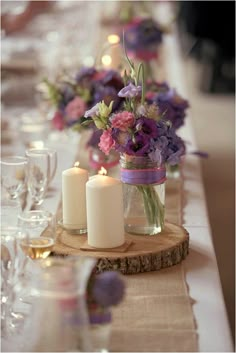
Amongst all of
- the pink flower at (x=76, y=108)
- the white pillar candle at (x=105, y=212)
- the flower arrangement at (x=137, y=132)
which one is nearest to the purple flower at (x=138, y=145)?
the flower arrangement at (x=137, y=132)

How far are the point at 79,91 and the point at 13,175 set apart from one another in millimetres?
765

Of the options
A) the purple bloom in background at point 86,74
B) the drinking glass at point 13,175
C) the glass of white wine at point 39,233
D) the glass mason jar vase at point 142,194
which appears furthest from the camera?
the purple bloom in background at point 86,74

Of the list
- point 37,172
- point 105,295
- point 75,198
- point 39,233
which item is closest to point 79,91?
point 37,172

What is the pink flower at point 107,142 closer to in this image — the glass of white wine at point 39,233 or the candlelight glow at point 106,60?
the glass of white wine at point 39,233

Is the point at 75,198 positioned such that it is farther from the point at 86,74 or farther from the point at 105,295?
the point at 86,74

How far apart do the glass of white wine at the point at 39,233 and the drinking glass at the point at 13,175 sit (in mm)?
441

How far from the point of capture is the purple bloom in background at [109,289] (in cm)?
139

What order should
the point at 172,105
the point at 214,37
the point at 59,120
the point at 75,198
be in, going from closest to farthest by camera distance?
the point at 75,198 → the point at 172,105 → the point at 59,120 → the point at 214,37

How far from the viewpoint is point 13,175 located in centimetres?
225

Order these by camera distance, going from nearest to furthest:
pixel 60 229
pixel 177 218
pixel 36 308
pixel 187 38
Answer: pixel 36 308
pixel 60 229
pixel 177 218
pixel 187 38

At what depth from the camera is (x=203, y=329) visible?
1.65 m

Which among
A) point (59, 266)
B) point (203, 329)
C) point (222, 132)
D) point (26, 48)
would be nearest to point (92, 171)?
point (203, 329)

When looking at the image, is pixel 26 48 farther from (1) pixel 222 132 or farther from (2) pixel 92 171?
(2) pixel 92 171

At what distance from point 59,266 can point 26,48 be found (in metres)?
4.17
